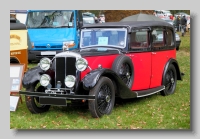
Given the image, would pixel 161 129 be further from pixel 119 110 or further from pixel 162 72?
pixel 162 72

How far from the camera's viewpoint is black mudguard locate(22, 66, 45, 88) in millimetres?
6344

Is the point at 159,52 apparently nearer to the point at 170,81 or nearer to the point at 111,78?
the point at 170,81

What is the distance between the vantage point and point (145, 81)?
24.8ft

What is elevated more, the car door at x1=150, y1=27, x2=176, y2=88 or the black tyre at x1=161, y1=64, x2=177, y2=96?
the car door at x1=150, y1=27, x2=176, y2=88

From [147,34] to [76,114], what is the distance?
7.76 ft

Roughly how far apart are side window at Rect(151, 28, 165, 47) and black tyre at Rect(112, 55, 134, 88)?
1011 millimetres

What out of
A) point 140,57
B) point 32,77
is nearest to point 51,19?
point 140,57

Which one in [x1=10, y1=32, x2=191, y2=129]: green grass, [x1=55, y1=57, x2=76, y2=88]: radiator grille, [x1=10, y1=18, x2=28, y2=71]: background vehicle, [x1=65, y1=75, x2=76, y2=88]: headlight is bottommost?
[x1=10, y1=32, x2=191, y2=129]: green grass

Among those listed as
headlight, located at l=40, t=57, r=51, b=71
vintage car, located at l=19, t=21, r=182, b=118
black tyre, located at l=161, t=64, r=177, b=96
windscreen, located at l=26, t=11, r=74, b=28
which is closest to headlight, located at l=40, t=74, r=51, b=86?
vintage car, located at l=19, t=21, r=182, b=118

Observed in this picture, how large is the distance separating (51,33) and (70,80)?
6.11 metres

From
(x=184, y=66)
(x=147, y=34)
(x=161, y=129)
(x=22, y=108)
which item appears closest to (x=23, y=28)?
(x=22, y=108)

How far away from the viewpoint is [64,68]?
20.5 ft

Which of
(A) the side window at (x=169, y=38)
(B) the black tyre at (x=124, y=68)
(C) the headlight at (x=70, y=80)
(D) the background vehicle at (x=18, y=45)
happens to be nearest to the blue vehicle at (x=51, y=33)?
(D) the background vehicle at (x=18, y=45)

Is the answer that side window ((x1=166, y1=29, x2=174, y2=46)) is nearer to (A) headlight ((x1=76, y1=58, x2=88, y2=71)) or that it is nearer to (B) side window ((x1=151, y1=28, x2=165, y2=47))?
(B) side window ((x1=151, y1=28, x2=165, y2=47))
